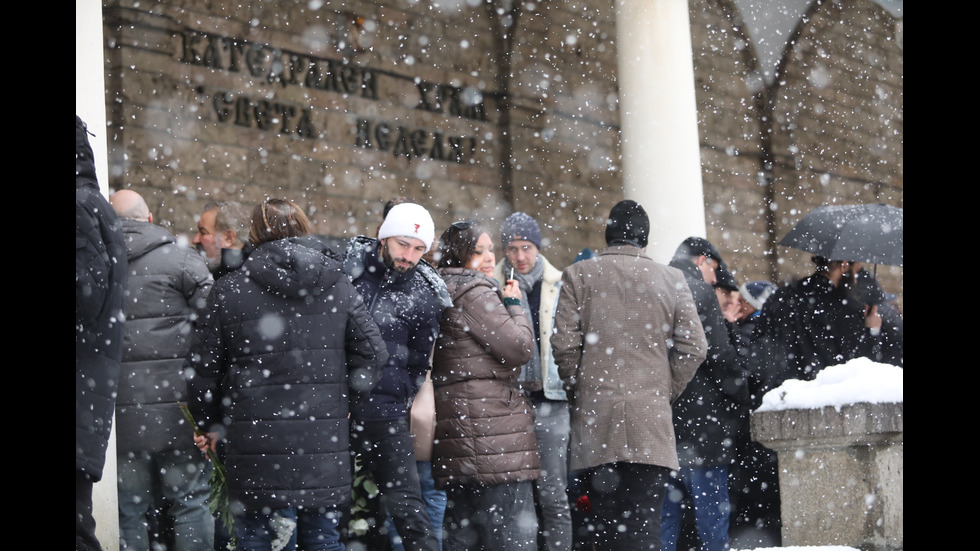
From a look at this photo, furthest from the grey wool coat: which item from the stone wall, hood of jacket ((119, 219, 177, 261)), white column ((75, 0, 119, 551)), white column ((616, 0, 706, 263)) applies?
the stone wall

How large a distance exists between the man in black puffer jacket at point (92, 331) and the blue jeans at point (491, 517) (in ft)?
5.74

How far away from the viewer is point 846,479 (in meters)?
4.40

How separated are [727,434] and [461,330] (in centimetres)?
150

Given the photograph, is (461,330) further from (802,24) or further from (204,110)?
(802,24)

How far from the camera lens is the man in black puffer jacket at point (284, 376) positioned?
3.69 meters

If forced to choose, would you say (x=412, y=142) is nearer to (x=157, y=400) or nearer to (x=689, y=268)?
(x=689, y=268)

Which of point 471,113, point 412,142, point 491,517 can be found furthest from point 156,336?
point 471,113

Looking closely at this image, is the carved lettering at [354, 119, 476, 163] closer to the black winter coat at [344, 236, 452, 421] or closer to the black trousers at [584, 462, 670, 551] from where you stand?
the black winter coat at [344, 236, 452, 421]

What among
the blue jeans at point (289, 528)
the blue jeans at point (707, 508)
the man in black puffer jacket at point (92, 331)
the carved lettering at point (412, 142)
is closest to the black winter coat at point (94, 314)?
the man in black puffer jacket at point (92, 331)

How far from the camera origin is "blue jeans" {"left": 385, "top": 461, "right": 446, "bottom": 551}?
174 inches

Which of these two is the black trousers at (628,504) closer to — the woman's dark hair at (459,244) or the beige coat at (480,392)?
the beige coat at (480,392)

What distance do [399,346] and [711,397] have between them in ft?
5.38

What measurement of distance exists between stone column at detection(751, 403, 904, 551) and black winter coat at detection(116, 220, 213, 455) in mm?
2445

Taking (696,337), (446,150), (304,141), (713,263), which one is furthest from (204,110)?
(696,337)
